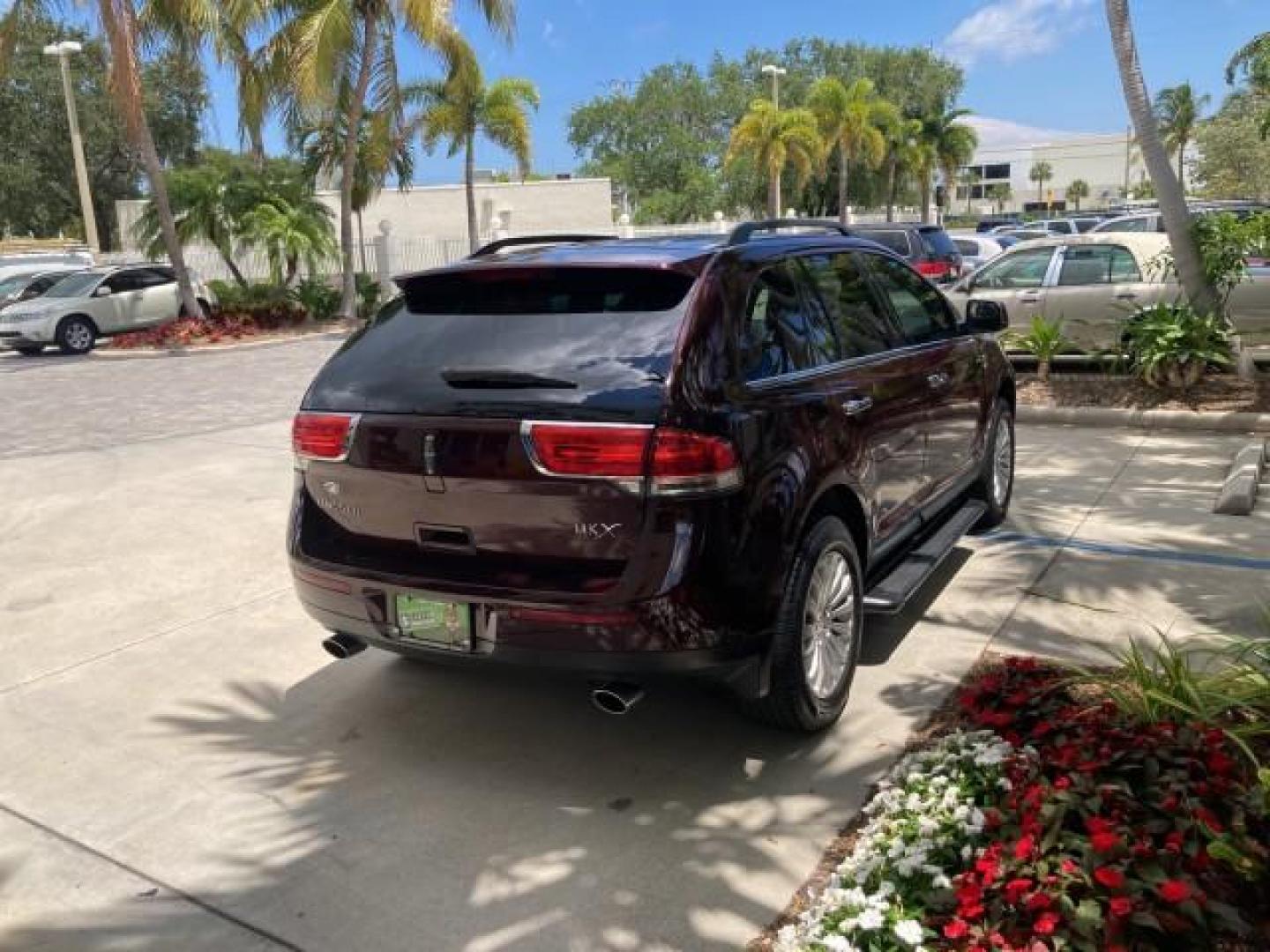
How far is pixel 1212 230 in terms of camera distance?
966cm

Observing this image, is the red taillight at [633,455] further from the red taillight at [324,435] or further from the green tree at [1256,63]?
the green tree at [1256,63]

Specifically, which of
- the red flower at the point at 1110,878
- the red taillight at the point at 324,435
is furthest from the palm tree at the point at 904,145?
the red flower at the point at 1110,878

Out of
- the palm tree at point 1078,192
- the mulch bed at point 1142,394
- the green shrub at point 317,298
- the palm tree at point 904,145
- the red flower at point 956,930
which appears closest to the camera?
the red flower at point 956,930

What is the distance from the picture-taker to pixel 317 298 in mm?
23797

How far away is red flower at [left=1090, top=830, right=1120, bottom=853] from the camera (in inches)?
99.9

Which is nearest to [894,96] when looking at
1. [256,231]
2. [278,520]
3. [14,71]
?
[14,71]

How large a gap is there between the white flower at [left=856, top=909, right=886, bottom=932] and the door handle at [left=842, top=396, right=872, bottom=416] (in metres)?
1.94

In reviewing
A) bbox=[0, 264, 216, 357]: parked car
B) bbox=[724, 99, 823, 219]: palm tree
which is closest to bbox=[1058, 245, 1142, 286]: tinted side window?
bbox=[0, 264, 216, 357]: parked car

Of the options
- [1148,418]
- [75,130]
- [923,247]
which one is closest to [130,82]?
[75,130]

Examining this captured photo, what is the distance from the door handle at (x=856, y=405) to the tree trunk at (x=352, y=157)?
2070 cm

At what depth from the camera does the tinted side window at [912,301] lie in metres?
5.05

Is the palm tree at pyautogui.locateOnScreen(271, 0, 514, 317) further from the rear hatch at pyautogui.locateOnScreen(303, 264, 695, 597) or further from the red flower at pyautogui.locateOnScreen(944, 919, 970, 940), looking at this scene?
the red flower at pyautogui.locateOnScreen(944, 919, 970, 940)

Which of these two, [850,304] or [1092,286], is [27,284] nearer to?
[1092,286]

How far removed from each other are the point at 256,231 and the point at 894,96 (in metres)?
56.9
